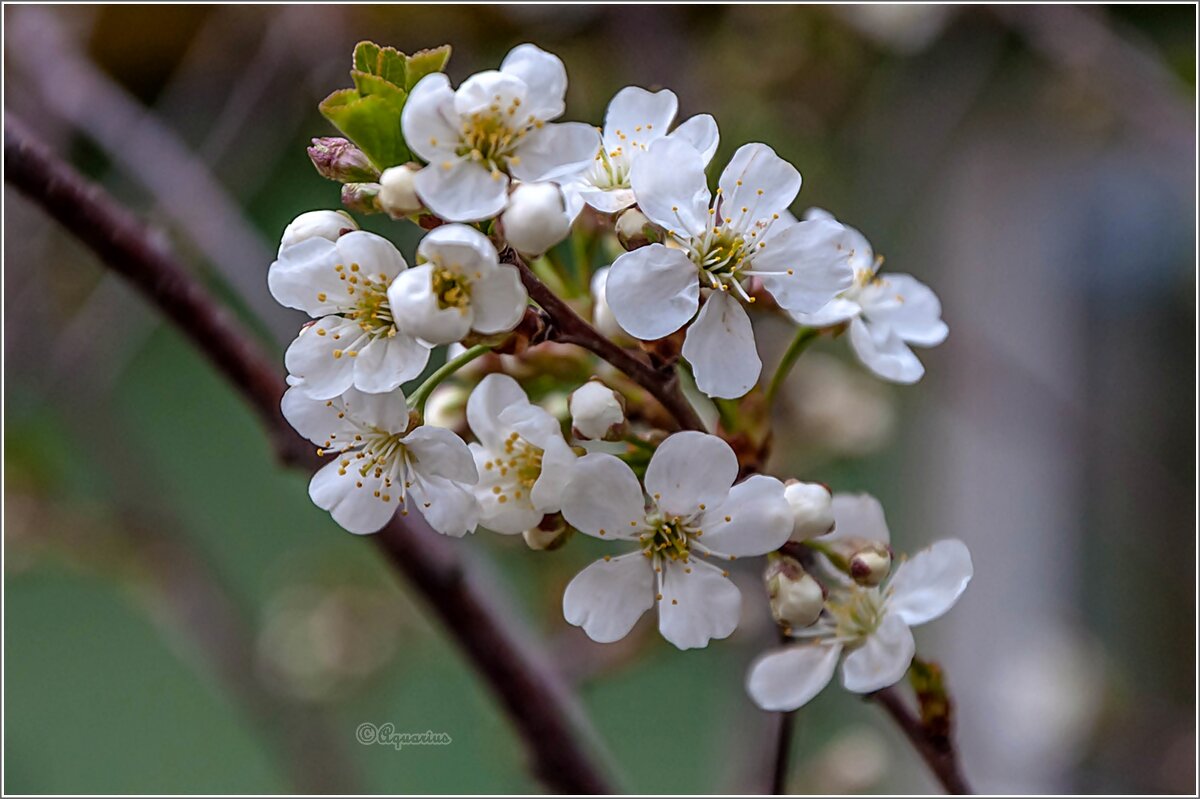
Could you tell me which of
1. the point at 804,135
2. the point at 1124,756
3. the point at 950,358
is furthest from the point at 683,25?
the point at 1124,756

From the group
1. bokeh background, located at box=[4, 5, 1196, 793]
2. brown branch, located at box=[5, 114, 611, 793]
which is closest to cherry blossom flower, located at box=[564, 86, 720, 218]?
brown branch, located at box=[5, 114, 611, 793]

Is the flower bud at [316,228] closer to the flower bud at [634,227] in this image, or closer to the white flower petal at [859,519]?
the flower bud at [634,227]

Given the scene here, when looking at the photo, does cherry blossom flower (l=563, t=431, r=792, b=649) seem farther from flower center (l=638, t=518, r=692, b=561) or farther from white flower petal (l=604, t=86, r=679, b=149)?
white flower petal (l=604, t=86, r=679, b=149)

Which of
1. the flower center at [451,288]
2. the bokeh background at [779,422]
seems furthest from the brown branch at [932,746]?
the bokeh background at [779,422]

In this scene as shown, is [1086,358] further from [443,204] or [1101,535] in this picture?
[443,204]

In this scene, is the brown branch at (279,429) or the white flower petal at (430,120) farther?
the brown branch at (279,429)

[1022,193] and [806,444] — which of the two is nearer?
[806,444]

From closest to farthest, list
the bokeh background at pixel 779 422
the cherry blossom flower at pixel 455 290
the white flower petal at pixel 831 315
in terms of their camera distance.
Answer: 1. the cherry blossom flower at pixel 455 290
2. the white flower petal at pixel 831 315
3. the bokeh background at pixel 779 422
